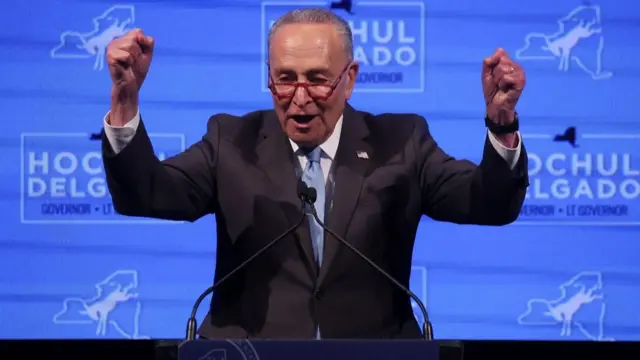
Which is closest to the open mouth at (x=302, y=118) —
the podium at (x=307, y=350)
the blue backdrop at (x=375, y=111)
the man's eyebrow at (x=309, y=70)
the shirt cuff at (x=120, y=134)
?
the man's eyebrow at (x=309, y=70)

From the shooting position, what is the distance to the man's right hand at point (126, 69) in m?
2.18

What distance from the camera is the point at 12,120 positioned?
3.78m

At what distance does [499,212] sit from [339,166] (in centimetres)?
40

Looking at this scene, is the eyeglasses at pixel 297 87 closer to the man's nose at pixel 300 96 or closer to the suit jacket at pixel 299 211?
the man's nose at pixel 300 96

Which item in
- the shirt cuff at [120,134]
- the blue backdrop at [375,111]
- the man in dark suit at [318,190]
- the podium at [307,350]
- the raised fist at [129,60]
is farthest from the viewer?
the blue backdrop at [375,111]

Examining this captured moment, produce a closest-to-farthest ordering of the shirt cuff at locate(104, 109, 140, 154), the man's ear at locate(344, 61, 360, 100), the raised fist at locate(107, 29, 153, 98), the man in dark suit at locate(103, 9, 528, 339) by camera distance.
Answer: the raised fist at locate(107, 29, 153, 98) → the shirt cuff at locate(104, 109, 140, 154) → the man in dark suit at locate(103, 9, 528, 339) → the man's ear at locate(344, 61, 360, 100)

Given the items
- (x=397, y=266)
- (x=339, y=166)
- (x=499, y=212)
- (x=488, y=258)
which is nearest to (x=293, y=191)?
(x=339, y=166)

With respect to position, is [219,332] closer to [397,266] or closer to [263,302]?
[263,302]

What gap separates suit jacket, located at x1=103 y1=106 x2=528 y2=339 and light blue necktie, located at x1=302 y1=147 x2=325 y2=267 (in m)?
0.03

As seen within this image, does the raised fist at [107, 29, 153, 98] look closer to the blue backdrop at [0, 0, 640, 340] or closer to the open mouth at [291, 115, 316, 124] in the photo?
the open mouth at [291, 115, 316, 124]

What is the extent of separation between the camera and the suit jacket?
2.42 metres

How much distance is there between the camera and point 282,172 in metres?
2.54

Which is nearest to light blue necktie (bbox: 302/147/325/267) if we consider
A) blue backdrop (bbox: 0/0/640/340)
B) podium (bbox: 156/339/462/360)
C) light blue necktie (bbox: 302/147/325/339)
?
light blue necktie (bbox: 302/147/325/339)

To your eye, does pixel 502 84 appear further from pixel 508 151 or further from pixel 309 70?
pixel 309 70
